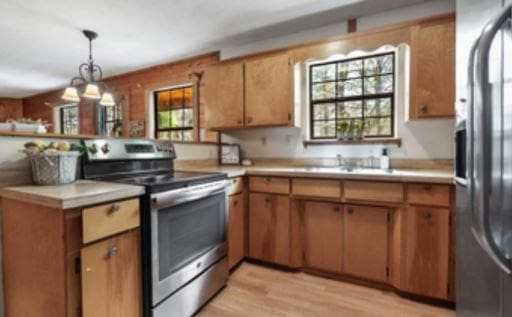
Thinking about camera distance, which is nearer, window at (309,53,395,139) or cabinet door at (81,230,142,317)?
cabinet door at (81,230,142,317)

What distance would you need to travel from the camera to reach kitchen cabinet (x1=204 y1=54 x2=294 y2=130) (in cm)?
260

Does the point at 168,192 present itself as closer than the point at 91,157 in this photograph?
Yes

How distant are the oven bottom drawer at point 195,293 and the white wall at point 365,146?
1414 mm

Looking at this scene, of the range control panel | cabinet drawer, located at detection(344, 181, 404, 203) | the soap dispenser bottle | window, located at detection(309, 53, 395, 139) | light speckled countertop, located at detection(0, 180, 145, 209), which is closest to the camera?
light speckled countertop, located at detection(0, 180, 145, 209)

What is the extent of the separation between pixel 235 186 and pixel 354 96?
1.52 meters

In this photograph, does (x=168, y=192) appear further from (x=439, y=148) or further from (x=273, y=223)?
(x=439, y=148)

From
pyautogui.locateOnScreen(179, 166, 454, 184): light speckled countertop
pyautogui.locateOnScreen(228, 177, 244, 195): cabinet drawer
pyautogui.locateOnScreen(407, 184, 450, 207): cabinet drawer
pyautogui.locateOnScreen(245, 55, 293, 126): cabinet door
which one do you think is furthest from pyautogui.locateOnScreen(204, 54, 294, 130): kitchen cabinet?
pyautogui.locateOnScreen(407, 184, 450, 207): cabinet drawer

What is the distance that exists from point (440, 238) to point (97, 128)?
5.55 m

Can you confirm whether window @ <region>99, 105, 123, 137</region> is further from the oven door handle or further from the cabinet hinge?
the cabinet hinge

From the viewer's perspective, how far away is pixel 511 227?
0.73 metres

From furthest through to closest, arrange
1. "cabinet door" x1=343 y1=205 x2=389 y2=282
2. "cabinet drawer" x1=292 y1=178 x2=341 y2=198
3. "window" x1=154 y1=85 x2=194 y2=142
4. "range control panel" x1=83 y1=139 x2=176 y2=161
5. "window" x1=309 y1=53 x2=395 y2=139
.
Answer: "window" x1=154 y1=85 x2=194 y2=142, "window" x1=309 y1=53 x2=395 y2=139, "cabinet drawer" x1=292 y1=178 x2=341 y2=198, "cabinet door" x1=343 y1=205 x2=389 y2=282, "range control panel" x1=83 y1=139 x2=176 y2=161

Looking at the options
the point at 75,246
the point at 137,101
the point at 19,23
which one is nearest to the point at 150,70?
the point at 137,101

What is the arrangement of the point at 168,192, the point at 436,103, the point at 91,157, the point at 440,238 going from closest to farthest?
the point at 168,192 < the point at 91,157 < the point at 440,238 < the point at 436,103

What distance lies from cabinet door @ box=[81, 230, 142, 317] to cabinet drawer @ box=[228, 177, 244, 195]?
37.2 inches
